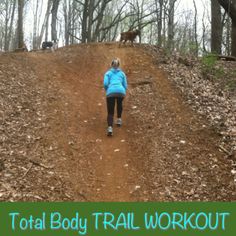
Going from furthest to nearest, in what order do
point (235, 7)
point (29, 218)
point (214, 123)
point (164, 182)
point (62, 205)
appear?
point (235, 7) < point (214, 123) < point (164, 182) < point (62, 205) < point (29, 218)

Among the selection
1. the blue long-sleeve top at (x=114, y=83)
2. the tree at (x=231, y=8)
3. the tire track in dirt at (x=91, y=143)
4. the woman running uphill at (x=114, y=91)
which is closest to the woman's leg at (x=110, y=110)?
the woman running uphill at (x=114, y=91)

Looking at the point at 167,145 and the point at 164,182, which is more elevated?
the point at 167,145

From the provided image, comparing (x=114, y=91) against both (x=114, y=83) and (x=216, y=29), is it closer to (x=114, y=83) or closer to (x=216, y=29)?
(x=114, y=83)

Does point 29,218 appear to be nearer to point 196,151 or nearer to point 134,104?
point 196,151

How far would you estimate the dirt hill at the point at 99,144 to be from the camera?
763 centimetres

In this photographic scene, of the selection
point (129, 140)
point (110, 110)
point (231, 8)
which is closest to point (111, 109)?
point (110, 110)

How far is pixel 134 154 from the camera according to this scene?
902cm

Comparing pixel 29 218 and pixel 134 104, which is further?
pixel 134 104

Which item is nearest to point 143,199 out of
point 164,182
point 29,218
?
point 164,182

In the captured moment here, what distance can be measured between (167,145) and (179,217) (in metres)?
3.40

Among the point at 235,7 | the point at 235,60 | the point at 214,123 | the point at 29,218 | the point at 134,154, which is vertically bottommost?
the point at 29,218

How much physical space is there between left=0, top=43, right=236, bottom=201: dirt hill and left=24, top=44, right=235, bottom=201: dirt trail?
2cm

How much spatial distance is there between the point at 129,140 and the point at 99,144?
0.68 meters

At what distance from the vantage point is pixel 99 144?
9.45m
